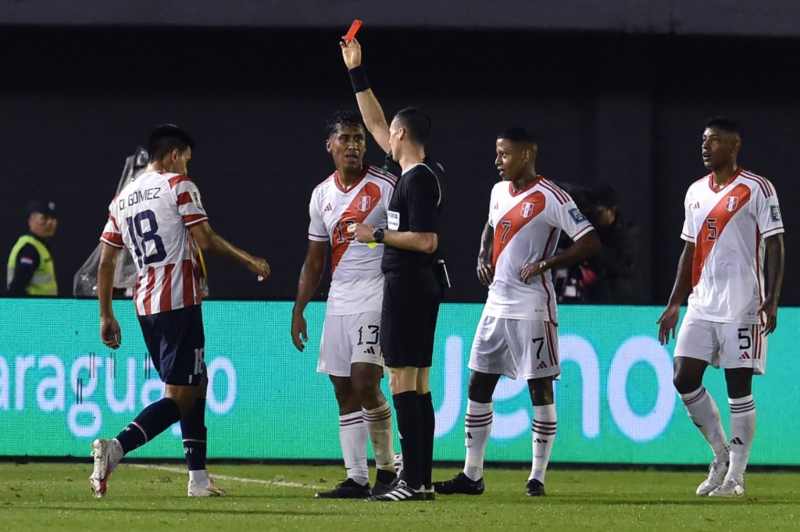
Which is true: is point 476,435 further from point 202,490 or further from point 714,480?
point 202,490

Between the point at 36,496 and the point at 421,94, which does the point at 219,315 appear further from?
the point at 421,94

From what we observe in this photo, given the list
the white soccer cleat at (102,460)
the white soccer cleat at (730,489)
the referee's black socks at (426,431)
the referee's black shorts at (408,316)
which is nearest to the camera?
the referee's black shorts at (408,316)

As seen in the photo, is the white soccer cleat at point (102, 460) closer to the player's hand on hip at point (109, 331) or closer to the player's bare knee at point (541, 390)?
the player's hand on hip at point (109, 331)

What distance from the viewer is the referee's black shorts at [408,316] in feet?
32.3

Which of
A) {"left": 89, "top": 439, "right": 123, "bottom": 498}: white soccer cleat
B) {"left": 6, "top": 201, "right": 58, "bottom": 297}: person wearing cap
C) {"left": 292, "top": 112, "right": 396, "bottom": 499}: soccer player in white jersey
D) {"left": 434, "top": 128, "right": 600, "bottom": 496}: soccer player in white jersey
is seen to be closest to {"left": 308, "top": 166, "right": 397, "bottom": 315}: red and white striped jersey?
{"left": 292, "top": 112, "right": 396, "bottom": 499}: soccer player in white jersey

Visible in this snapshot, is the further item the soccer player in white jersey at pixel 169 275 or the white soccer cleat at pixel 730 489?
the white soccer cleat at pixel 730 489

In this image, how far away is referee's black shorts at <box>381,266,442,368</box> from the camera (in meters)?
9.85

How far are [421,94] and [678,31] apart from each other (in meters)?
3.05

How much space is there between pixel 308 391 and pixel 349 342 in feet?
10.2

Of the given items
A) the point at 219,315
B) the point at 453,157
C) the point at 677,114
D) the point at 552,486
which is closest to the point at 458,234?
the point at 453,157

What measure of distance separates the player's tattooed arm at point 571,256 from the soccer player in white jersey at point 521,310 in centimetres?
3

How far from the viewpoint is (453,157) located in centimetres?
2005

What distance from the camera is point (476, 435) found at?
441 inches

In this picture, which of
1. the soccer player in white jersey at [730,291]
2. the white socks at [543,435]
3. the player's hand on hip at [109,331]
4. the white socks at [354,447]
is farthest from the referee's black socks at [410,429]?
the soccer player in white jersey at [730,291]
